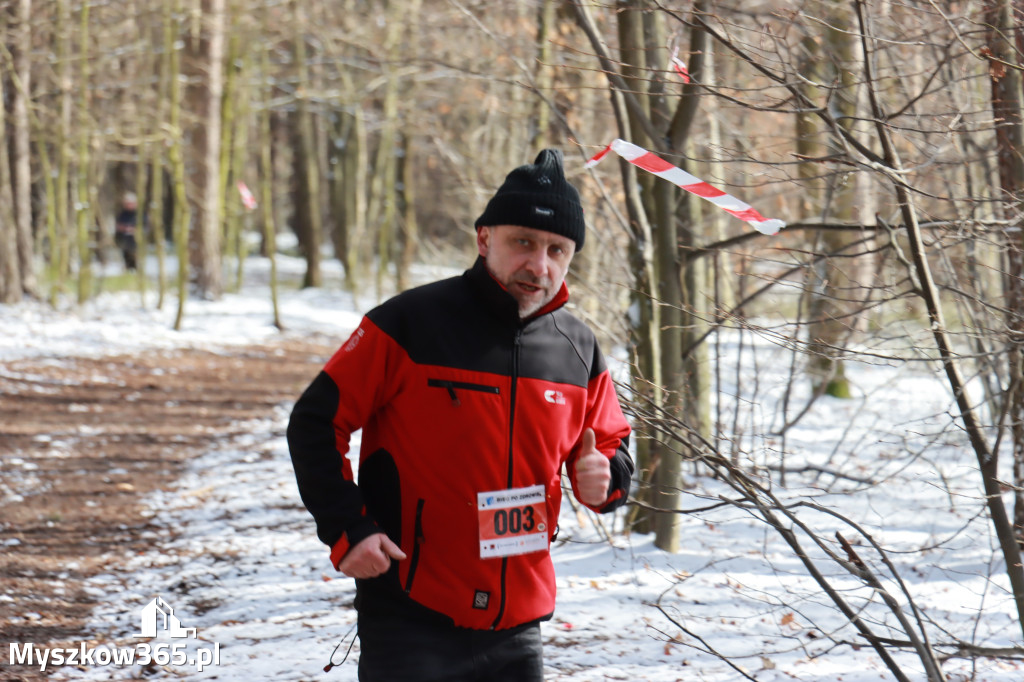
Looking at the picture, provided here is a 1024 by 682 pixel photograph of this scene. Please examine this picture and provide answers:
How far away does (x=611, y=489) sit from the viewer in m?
2.77

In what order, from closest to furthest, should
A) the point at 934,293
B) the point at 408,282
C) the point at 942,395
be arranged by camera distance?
1. the point at 934,293
2. the point at 942,395
3. the point at 408,282

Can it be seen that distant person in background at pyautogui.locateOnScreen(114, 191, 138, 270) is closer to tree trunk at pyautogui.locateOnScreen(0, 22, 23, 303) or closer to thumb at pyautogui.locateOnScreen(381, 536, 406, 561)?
tree trunk at pyautogui.locateOnScreen(0, 22, 23, 303)

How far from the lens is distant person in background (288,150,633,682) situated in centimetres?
246

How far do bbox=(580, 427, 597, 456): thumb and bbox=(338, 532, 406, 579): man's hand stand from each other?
1.90ft

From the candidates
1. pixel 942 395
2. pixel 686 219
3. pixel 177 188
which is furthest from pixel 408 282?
pixel 686 219

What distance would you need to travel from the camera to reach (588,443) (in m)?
2.65

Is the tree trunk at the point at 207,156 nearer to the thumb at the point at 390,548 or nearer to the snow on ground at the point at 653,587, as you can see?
the snow on ground at the point at 653,587

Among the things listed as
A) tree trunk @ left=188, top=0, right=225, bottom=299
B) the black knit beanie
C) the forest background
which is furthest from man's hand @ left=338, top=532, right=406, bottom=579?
tree trunk @ left=188, top=0, right=225, bottom=299

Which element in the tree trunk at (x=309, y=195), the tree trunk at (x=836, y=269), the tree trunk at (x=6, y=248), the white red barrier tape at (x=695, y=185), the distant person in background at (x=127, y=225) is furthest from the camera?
the distant person in background at (x=127, y=225)

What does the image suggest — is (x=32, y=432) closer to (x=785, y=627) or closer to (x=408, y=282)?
(x=785, y=627)

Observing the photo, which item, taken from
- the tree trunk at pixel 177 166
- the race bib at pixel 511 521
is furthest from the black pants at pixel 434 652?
the tree trunk at pixel 177 166

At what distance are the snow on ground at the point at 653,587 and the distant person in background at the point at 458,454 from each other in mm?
866

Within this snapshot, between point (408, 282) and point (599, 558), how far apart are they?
15.3 metres

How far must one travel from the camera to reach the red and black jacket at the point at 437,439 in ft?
8.03
